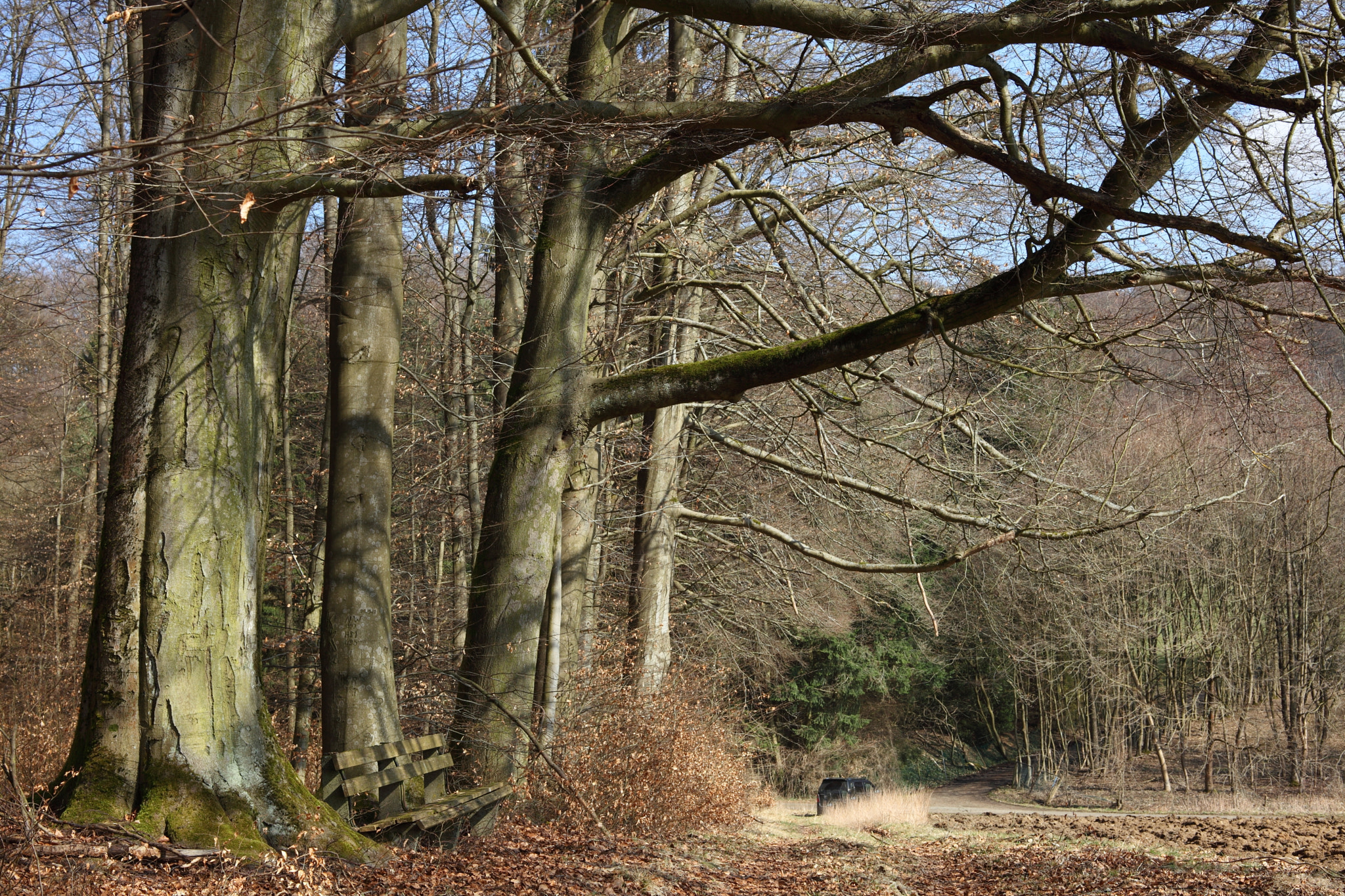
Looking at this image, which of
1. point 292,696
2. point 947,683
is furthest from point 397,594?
point 947,683

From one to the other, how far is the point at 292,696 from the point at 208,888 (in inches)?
364

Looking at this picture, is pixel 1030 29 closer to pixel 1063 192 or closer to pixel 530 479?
pixel 1063 192

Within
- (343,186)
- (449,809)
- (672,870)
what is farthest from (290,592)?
(343,186)

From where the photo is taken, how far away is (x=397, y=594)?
14484 mm

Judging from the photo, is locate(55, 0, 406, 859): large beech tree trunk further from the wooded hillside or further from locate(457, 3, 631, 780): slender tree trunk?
locate(457, 3, 631, 780): slender tree trunk

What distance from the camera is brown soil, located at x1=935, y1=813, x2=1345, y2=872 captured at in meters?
9.20

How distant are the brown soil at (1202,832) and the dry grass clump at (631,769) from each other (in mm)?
4074

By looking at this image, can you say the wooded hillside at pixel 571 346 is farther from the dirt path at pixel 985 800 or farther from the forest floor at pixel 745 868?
the dirt path at pixel 985 800

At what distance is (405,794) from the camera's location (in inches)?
251

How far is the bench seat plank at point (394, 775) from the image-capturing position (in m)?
5.73

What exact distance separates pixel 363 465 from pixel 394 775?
2396 mm

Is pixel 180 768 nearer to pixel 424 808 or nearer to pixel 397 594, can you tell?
pixel 424 808

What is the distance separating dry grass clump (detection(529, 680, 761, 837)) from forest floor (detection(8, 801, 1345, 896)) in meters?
0.29

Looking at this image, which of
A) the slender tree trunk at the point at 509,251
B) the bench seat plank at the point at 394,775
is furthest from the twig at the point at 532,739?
the slender tree trunk at the point at 509,251
